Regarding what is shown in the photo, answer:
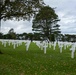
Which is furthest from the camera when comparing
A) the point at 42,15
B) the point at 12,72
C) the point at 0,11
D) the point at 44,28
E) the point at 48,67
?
the point at 44,28

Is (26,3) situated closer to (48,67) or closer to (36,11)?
(36,11)

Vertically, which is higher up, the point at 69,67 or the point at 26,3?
the point at 26,3

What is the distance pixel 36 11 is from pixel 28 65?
10623 mm

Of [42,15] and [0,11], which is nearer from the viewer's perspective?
[0,11]

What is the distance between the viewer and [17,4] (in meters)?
23.6

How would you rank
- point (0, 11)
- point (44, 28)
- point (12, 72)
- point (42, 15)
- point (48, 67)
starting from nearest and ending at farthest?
1. point (12, 72)
2. point (48, 67)
3. point (0, 11)
4. point (42, 15)
5. point (44, 28)

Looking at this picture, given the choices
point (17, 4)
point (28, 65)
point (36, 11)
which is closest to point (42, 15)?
point (36, 11)

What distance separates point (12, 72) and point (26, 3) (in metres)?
12.5

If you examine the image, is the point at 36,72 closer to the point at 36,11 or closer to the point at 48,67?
the point at 48,67

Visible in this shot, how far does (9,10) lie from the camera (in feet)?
81.0

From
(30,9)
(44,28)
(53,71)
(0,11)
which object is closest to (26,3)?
(30,9)

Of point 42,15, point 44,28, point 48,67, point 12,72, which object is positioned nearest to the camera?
point 12,72

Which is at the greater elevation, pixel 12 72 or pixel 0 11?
pixel 0 11

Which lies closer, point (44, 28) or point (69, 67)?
point (69, 67)
